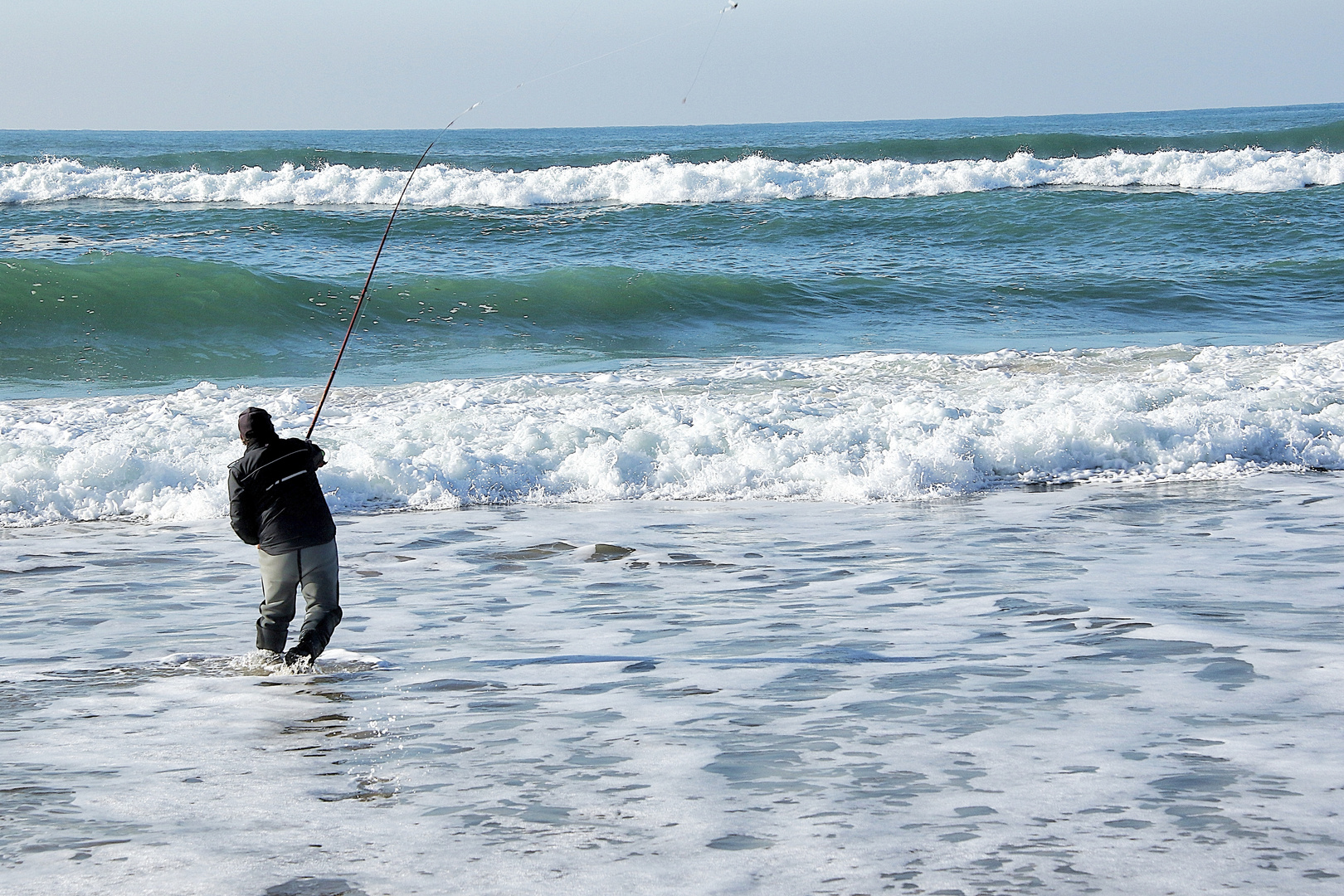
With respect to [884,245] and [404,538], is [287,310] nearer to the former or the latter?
[404,538]

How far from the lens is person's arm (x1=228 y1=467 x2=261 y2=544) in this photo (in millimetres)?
4621

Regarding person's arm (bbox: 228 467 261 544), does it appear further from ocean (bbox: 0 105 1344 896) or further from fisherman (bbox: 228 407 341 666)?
ocean (bbox: 0 105 1344 896)

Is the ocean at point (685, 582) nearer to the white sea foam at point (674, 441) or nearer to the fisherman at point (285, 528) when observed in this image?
the white sea foam at point (674, 441)

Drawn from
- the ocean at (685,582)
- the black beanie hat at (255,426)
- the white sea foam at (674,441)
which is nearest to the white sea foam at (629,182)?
the ocean at (685,582)

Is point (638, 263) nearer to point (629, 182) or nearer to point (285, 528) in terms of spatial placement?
point (629, 182)

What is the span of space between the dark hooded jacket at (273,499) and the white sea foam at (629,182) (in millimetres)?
21779

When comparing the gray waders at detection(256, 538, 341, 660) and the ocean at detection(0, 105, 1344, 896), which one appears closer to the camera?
the ocean at detection(0, 105, 1344, 896)

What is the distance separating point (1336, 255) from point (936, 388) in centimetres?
1275

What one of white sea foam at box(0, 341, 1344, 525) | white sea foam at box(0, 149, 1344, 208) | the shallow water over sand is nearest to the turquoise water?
white sea foam at box(0, 149, 1344, 208)

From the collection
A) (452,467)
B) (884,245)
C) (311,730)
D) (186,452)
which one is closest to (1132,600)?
(311,730)

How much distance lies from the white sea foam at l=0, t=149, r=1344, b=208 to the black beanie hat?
71.4 feet

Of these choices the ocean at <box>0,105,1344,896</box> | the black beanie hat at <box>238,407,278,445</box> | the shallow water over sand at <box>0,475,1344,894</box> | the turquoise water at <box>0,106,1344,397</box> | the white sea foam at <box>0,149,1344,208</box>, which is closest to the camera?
the shallow water over sand at <box>0,475,1344,894</box>

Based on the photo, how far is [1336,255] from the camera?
20.1 m

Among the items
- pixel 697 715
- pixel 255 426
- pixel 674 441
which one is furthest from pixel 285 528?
pixel 674 441
